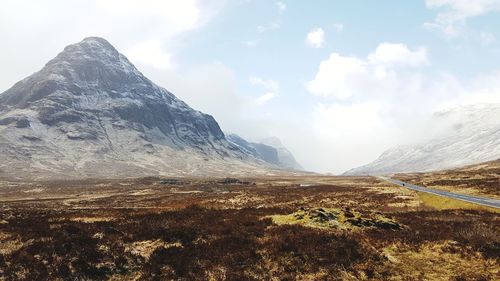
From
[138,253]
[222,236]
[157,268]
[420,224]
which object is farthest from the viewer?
[420,224]

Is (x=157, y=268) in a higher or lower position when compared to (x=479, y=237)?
lower

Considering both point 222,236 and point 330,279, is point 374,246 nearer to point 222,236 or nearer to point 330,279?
point 330,279

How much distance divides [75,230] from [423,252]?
71.6 feet

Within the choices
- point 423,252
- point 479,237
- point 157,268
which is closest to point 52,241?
point 157,268

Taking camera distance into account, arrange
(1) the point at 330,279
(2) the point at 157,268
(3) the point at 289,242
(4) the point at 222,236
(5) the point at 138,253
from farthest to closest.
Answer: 1. (4) the point at 222,236
2. (3) the point at 289,242
3. (5) the point at 138,253
4. (2) the point at 157,268
5. (1) the point at 330,279

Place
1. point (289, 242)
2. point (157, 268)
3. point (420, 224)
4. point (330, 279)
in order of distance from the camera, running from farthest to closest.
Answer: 1. point (420, 224)
2. point (289, 242)
3. point (157, 268)
4. point (330, 279)

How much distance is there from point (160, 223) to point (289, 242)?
475 inches

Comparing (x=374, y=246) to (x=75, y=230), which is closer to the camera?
(x=374, y=246)

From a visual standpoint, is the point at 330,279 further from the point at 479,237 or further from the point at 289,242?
the point at 479,237

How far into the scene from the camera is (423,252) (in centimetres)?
2259

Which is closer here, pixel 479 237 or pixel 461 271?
pixel 461 271

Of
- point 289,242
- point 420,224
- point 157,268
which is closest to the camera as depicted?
point 157,268

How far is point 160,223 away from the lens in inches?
1248

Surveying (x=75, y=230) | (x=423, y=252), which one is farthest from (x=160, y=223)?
(x=423, y=252)
